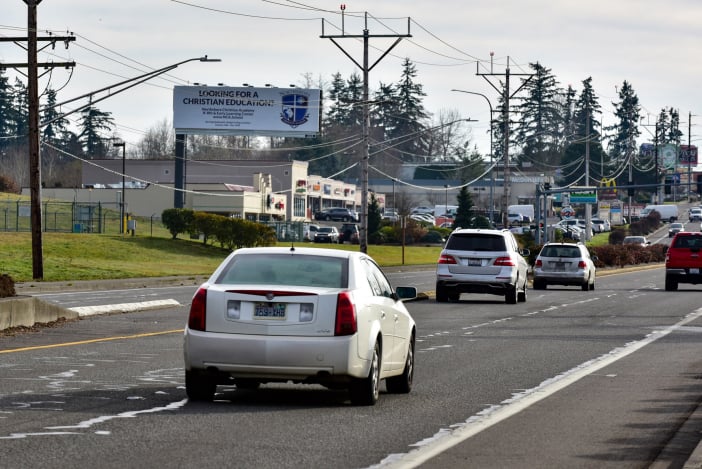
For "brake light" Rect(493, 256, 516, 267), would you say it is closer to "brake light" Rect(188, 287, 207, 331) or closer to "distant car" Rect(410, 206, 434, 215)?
"brake light" Rect(188, 287, 207, 331)

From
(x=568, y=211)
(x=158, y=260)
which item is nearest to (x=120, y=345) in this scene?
(x=158, y=260)

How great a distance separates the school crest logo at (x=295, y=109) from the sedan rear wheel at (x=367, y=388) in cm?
8970

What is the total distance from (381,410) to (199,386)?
1.71m

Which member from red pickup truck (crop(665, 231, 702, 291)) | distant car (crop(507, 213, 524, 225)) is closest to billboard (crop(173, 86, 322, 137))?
distant car (crop(507, 213, 524, 225))

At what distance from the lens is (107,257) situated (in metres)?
66.2

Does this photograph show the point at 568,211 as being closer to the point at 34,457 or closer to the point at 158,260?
the point at 158,260

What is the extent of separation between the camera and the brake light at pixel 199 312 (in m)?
12.4

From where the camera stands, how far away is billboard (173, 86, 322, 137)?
101250mm

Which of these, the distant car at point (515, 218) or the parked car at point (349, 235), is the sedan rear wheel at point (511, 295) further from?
the distant car at point (515, 218)

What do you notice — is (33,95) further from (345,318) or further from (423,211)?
(423,211)

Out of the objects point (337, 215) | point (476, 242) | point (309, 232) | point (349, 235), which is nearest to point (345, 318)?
point (476, 242)

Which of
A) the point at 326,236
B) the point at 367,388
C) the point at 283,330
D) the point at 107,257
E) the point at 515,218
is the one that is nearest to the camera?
the point at 283,330

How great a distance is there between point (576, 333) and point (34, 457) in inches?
627

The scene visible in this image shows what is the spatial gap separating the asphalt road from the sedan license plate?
2.73 ft
